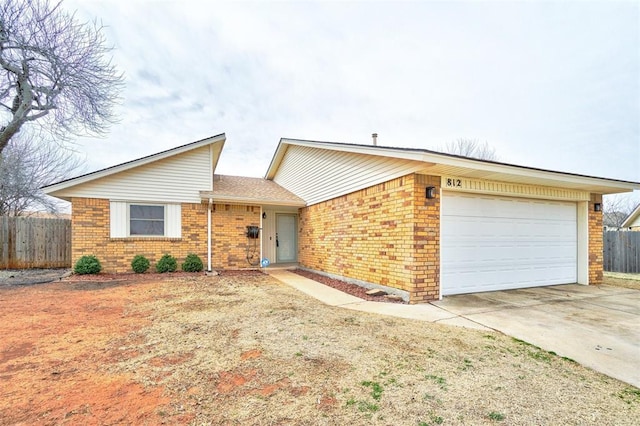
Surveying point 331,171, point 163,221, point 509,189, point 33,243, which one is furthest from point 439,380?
point 33,243

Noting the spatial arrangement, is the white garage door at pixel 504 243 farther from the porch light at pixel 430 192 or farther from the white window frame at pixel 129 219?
the white window frame at pixel 129 219

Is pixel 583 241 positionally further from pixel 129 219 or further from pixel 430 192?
pixel 129 219

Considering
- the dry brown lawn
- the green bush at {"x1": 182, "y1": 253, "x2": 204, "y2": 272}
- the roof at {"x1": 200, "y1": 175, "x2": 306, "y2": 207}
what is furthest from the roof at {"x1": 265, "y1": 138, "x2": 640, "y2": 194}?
the green bush at {"x1": 182, "y1": 253, "x2": 204, "y2": 272}

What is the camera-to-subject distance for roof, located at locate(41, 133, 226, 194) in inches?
345

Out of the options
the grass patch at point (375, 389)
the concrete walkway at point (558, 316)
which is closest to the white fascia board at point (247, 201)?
the concrete walkway at point (558, 316)

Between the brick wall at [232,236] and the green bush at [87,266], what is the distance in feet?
11.1

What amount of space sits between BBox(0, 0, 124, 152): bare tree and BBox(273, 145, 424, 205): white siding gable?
6.75 meters

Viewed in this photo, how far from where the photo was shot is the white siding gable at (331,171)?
21.3 feet

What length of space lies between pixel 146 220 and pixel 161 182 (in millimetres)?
1384

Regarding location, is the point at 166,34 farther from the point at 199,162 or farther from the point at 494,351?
the point at 494,351

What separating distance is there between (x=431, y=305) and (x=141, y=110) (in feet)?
42.8

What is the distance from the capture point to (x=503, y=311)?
199 inches

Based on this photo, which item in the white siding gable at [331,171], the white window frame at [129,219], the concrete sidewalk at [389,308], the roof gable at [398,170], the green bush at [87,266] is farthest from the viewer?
the white window frame at [129,219]

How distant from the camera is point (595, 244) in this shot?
7879mm
